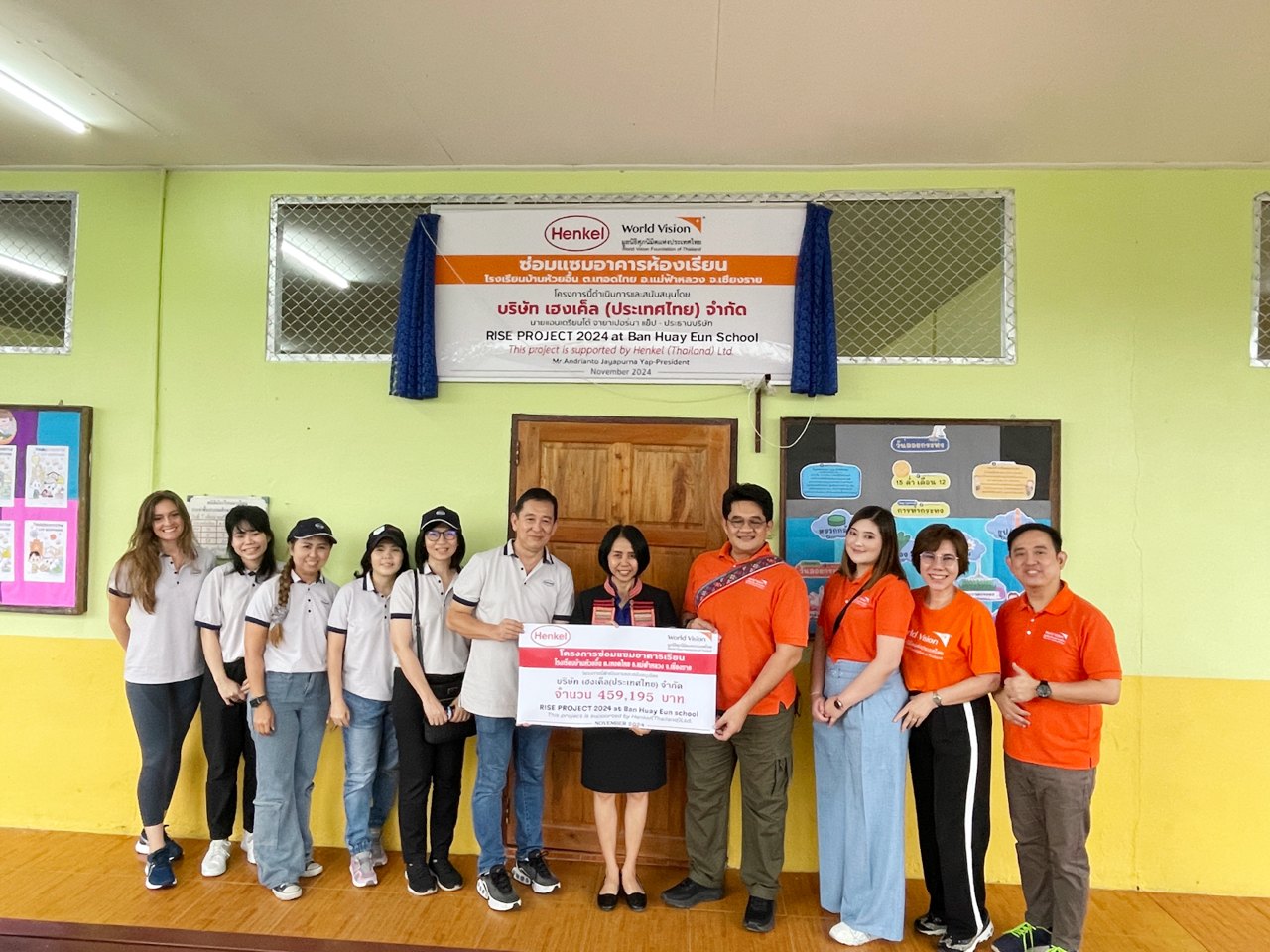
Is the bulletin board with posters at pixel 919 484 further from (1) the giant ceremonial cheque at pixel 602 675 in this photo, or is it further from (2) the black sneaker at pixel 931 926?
(2) the black sneaker at pixel 931 926

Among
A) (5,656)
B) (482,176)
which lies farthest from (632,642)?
(5,656)

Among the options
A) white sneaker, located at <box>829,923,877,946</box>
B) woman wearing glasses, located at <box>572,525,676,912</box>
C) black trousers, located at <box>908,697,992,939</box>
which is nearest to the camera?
black trousers, located at <box>908,697,992,939</box>

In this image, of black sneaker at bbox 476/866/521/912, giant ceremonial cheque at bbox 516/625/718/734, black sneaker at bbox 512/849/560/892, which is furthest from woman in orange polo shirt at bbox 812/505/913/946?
black sneaker at bbox 476/866/521/912

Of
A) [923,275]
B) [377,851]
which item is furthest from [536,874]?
[923,275]

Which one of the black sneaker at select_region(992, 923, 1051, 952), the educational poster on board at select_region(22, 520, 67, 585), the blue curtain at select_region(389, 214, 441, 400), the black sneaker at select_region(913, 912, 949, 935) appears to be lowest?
the black sneaker at select_region(913, 912, 949, 935)

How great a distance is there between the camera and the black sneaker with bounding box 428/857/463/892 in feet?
10.6

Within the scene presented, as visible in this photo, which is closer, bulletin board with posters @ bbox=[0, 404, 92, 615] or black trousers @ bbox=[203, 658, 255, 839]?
black trousers @ bbox=[203, 658, 255, 839]

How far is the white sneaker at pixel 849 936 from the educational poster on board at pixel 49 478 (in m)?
4.07

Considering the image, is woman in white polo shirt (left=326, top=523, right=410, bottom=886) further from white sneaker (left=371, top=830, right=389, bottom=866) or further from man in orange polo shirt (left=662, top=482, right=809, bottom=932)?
man in orange polo shirt (left=662, top=482, right=809, bottom=932)

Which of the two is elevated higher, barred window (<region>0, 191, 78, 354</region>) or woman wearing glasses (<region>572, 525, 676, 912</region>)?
barred window (<region>0, 191, 78, 354</region>)

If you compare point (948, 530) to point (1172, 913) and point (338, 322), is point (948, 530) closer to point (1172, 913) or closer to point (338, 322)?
point (1172, 913)

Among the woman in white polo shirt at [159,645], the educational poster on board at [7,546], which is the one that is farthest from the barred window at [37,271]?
the woman in white polo shirt at [159,645]

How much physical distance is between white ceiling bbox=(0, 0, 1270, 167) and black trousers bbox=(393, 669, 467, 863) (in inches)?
95.9

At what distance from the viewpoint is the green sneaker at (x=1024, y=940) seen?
280 cm
